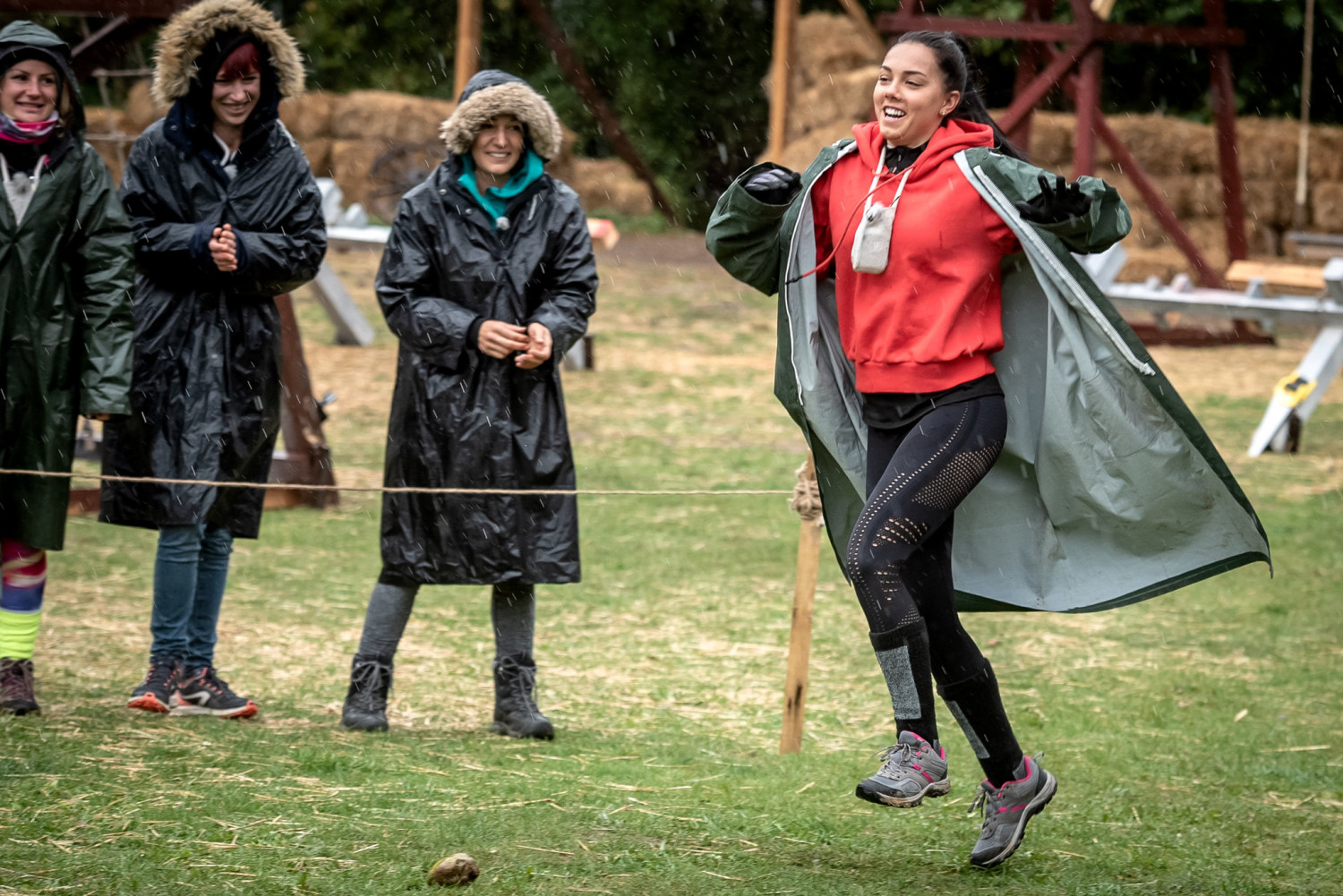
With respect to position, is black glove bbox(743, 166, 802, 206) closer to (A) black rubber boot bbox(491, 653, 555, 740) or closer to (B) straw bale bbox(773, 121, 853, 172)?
(A) black rubber boot bbox(491, 653, 555, 740)

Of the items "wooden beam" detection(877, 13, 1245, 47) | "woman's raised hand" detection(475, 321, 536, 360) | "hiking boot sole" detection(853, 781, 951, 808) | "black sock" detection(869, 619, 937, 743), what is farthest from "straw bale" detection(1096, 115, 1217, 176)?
"hiking boot sole" detection(853, 781, 951, 808)

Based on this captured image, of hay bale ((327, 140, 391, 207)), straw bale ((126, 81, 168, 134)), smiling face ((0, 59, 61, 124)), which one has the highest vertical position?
straw bale ((126, 81, 168, 134))

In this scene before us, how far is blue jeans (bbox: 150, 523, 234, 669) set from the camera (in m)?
4.96

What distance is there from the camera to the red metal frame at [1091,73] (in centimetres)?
1485

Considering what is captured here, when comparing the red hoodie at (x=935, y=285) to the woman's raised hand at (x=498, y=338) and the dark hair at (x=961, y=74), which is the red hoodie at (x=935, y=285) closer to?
the dark hair at (x=961, y=74)

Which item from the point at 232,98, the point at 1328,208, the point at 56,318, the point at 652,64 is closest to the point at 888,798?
the point at 56,318

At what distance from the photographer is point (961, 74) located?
3.85m

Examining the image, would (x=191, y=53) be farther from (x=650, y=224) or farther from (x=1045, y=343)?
(x=650, y=224)

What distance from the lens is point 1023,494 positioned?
4.11 m

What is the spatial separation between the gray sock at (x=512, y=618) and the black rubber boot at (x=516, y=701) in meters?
0.03

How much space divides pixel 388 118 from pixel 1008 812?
1999 cm

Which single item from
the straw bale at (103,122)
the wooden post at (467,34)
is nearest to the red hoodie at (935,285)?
the wooden post at (467,34)

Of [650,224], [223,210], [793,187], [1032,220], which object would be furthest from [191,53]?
[650,224]

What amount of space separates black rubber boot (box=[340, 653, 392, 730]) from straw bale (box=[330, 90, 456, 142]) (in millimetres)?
17970
